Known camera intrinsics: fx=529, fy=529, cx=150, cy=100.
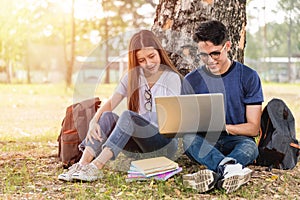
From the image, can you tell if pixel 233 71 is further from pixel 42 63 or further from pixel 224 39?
pixel 42 63

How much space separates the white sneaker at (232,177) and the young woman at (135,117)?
596 mm

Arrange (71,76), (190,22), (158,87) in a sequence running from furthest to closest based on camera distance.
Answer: (71,76) → (190,22) → (158,87)

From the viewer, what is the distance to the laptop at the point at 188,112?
134 inches

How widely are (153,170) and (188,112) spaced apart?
0.45 m

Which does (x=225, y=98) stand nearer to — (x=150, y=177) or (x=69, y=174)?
(x=150, y=177)

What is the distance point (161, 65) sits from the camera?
383 cm

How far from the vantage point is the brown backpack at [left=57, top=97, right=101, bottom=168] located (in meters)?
3.98

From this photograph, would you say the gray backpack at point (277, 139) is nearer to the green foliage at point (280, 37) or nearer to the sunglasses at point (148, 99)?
the sunglasses at point (148, 99)

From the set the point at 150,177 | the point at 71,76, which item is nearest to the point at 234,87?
the point at 150,177

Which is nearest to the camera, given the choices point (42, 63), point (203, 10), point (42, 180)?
point (42, 180)

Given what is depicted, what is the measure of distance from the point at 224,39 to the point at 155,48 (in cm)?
49

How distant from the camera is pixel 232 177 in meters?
3.16

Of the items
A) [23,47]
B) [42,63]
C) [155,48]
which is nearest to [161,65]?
[155,48]

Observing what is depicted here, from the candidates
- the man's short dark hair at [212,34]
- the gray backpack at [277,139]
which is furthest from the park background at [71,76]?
the man's short dark hair at [212,34]
